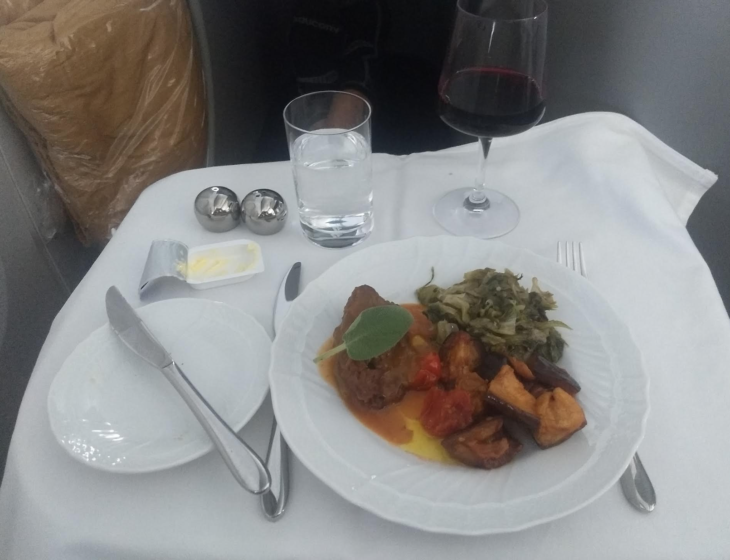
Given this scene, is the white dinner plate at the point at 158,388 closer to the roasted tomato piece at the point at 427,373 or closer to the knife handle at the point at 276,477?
the knife handle at the point at 276,477

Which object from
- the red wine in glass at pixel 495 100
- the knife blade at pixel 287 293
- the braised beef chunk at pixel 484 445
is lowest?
the knife blade at pixel 287 293

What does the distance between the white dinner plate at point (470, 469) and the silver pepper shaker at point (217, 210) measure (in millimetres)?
207

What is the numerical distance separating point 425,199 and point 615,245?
11.0 inches

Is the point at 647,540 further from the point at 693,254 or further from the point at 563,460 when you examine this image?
the point at 693,254

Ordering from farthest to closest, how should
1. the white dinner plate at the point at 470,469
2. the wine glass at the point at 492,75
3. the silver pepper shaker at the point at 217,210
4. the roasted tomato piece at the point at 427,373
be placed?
the silver pepper shaker at the point at 217,210 → the wine glass at the point at 492,75 → the roasted tomato piece at the point at 427,373 → the white dinner plate at the point at 470,469

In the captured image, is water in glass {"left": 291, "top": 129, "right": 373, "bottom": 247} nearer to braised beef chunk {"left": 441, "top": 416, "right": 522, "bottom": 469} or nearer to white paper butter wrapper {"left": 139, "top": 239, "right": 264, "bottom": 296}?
white paper butter wrapper {"left": 139, "top": 239, "right": 264, "bottom": 296}

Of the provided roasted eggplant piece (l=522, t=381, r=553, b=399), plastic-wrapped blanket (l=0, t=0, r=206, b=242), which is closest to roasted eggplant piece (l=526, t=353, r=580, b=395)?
roasted eggplant piece (l=522, t=381, r=553, b=399)

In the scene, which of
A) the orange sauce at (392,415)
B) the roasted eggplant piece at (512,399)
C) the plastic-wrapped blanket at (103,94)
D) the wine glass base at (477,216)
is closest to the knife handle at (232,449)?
the orange sauce at (392,415)

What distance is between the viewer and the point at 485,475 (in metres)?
0.47

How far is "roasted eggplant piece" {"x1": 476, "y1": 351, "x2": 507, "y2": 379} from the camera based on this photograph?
539 millimetres

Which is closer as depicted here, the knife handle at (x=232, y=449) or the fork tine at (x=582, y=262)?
the knife handle at (x=232, y=449)

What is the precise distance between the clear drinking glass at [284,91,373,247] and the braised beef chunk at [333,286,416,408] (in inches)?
8.1

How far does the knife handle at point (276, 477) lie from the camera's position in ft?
1.53

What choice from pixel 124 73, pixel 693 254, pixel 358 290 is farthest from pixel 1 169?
pixel 693 254
